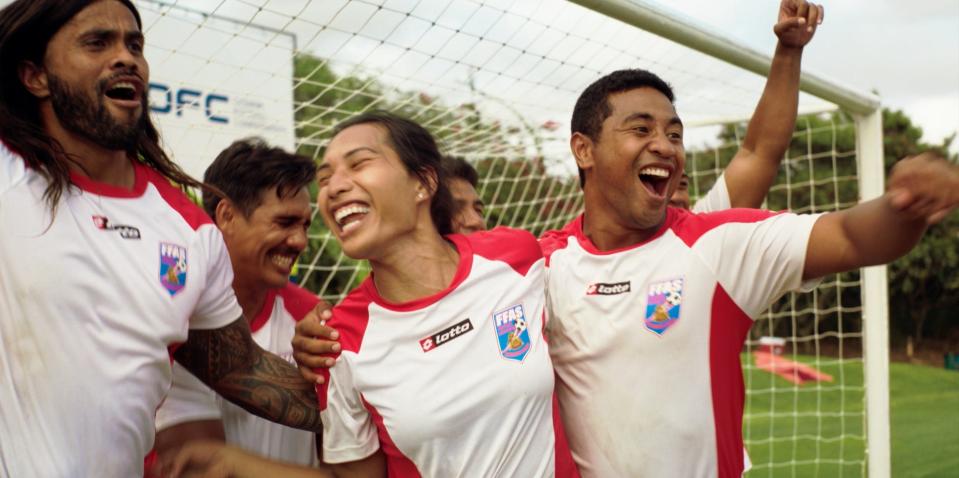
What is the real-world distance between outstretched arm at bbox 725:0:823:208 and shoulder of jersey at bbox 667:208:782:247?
0.70m

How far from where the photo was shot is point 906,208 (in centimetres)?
209

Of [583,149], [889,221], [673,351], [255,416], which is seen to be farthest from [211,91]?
[889,221]

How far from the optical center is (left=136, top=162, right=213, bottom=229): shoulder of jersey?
2580 mm

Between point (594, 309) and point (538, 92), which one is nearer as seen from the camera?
point (594, 309)

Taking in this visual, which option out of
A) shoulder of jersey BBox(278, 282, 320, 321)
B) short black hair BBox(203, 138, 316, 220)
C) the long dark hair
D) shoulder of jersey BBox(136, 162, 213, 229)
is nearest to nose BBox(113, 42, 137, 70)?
the long dark hair

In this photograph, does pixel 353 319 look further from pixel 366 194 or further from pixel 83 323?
pixel 83 323

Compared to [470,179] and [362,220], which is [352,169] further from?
[470,179]

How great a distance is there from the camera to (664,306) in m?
2.73

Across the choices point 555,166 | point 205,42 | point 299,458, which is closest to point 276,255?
point 299,458

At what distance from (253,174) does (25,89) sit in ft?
3.59

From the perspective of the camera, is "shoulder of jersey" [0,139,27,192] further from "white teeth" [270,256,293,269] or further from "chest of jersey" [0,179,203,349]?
"white teeth" [270,256,293,269]

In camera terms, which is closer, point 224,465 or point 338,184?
point 224,465

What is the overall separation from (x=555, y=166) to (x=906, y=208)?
591 cm

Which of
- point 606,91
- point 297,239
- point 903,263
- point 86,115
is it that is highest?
point 86,115
